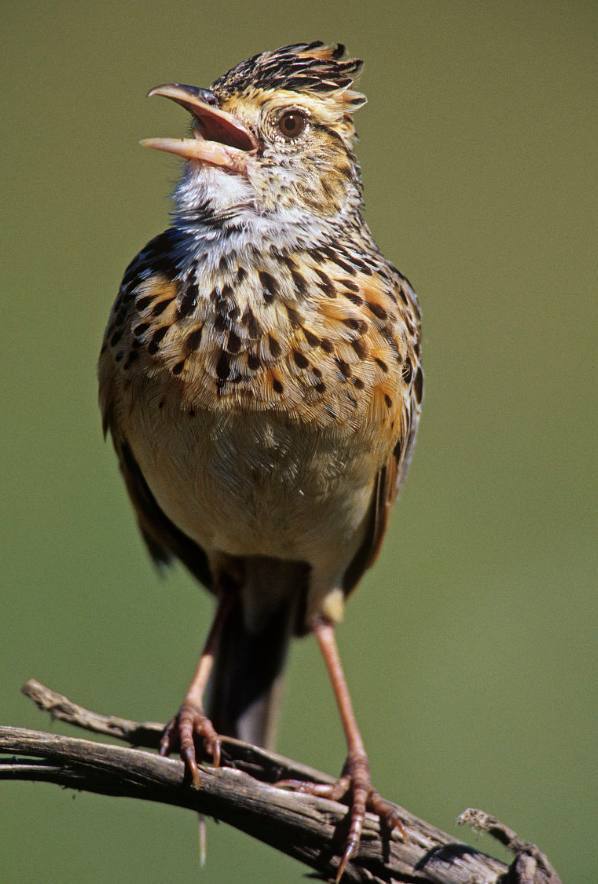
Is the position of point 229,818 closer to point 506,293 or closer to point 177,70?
point 506,293

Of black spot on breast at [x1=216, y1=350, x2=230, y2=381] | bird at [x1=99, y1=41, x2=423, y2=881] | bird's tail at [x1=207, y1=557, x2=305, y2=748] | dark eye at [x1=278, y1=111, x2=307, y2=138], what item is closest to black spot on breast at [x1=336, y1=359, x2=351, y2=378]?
bird at [x1=99, y1=41, x2=423, y2=881]

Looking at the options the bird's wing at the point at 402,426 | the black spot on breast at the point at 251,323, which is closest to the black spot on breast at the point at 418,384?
the bird's wing at the point at 402,426

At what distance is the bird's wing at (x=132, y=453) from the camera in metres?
4.16

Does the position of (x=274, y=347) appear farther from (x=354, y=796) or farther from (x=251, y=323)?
(x=354, y=796)

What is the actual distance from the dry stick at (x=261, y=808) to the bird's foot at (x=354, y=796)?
0.03 metres

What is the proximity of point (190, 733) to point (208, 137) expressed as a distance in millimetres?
1829

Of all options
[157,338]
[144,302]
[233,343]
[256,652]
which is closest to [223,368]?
[233,343]

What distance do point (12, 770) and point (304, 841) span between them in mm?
844

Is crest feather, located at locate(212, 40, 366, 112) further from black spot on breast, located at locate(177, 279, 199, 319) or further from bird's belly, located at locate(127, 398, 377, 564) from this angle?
bird's belly, located at locate(127, 398, 377, 564)

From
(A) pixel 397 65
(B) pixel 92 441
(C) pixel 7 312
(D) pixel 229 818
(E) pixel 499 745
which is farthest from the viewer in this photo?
(A) pixel 397 65

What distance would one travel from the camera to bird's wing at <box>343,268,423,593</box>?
4262 millimetres

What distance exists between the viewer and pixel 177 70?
9.34 metres

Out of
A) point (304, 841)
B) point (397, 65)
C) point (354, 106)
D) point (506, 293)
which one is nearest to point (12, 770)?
point (304, 841)

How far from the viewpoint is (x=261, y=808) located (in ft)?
11.4
